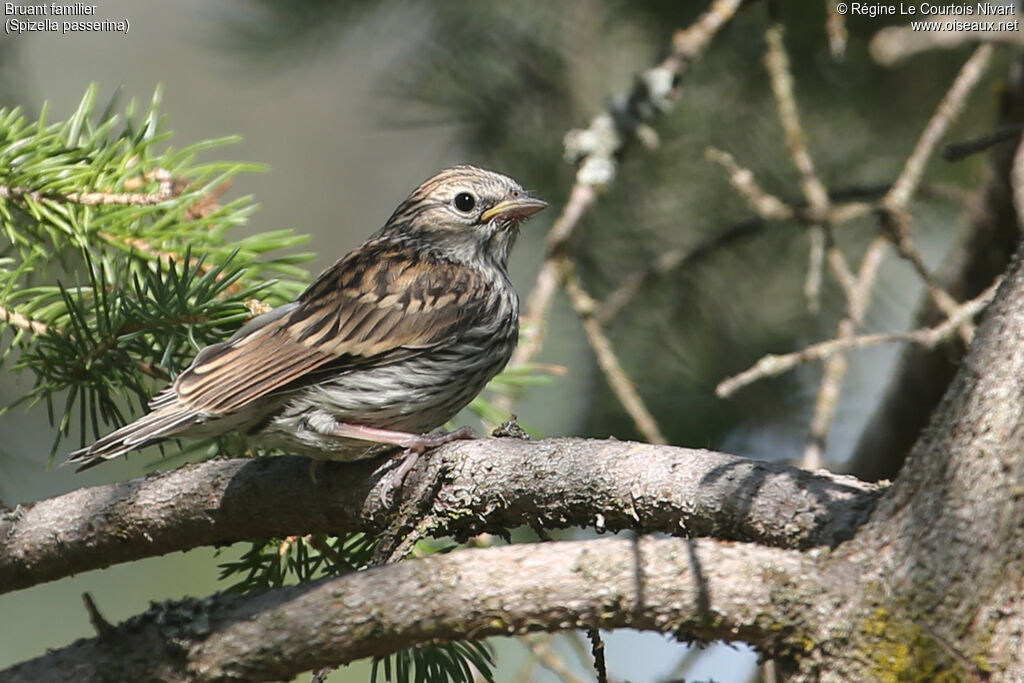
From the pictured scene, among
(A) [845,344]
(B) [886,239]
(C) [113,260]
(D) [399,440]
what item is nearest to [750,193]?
(B) [886,239]

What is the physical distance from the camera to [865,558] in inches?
69.4

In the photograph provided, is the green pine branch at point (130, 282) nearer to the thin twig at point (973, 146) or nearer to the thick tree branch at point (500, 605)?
the thick tree branch at point (500, 605)

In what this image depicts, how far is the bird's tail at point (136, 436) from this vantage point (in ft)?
8.59

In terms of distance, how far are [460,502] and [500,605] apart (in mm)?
577

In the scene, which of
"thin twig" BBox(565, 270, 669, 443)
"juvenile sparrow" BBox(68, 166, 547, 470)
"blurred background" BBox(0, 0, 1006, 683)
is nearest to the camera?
"juvenile sparrow" BBox(68, 166, 547, 470)

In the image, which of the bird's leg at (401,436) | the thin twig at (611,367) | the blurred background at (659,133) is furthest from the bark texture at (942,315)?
the bird's leg at (401,436)

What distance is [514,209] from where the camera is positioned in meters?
3.99

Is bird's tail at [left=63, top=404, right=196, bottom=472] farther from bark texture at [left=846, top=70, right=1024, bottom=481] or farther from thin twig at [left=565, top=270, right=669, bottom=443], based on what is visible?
bark texture at [left=846, top=70, right=1024, bottom=481]

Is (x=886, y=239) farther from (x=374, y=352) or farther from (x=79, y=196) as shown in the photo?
(x=79, y=196)

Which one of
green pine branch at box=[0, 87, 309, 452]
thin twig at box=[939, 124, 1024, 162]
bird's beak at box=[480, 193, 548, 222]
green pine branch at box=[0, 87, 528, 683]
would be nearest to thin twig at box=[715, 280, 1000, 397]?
thin twig at box=[939, 124, 1024, 162]

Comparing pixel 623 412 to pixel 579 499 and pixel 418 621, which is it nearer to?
pixel 579 499

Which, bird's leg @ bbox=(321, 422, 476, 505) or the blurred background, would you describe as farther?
the blurred background

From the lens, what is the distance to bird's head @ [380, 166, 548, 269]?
402cm

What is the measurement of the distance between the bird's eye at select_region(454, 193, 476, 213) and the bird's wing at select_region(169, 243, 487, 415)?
30 centimetres
